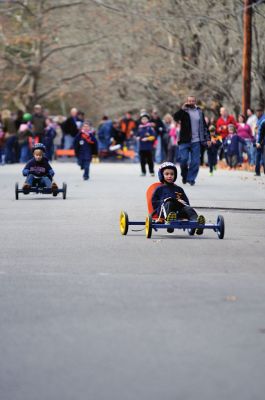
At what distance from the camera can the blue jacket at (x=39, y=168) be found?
24016 millimetres

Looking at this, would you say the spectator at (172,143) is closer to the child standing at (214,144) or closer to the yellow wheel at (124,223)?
the child standing at (214,144)

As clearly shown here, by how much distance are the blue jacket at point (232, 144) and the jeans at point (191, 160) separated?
1113 centimetres

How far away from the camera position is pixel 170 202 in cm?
1545

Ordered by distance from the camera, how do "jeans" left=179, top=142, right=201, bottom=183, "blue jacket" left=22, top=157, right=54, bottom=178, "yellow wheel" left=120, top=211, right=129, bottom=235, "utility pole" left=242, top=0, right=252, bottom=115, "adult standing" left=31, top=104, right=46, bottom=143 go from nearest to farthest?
"yellow wheel" left=120, top=211, right=129, bottom=235 → "blue jacket" left=22, top=157, right=54, bottom=178 → "jeans" left=179, top=142, right=201, bottom=183 → "utility pole" left=242, top=0, right=252, bottom=115 → "adult standing" left=31, top=104, right=46, bottom=143

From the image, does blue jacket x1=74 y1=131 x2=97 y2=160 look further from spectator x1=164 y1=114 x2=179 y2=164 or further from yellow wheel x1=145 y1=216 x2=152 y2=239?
yellow wheel x1=145 y1=216 x2=152 y2=239

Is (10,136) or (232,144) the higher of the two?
(10,136)

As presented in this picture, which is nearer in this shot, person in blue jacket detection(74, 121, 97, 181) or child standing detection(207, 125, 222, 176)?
person in blue jacket detection(74, 121, 97, 181)

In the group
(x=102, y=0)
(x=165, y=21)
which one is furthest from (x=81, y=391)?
(x=102, y=0)

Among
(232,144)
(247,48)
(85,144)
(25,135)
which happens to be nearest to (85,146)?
(85,144)

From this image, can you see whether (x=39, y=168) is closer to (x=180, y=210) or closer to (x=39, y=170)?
(x=39, y=170)

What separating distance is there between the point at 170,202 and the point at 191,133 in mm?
13256

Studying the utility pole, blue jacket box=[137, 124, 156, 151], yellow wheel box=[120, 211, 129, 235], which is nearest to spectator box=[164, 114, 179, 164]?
the utility pole

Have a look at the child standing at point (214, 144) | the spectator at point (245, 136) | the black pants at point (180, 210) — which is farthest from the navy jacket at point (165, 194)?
the spectator at point (245, 136)

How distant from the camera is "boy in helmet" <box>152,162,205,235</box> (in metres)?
15.2
